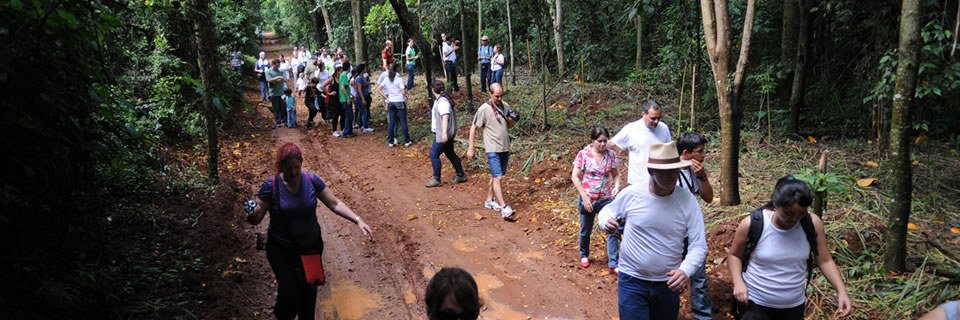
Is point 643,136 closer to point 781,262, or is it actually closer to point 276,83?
point 781,262

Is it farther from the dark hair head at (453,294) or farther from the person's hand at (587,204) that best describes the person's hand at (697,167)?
the dark hair head at (453,294)

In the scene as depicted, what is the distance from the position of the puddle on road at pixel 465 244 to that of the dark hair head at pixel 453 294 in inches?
171

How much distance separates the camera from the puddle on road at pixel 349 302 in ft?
18.1

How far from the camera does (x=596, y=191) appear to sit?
6066 mm

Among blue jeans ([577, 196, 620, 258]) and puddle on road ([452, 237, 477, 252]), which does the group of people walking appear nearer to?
blue jeans ([577, 196, 620, 258])

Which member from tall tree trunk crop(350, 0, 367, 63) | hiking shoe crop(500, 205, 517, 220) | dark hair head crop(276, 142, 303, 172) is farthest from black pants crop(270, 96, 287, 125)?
dark hair head crop(276, 142, 303, 172)

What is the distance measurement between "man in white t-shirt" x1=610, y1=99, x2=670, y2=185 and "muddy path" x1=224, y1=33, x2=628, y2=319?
136 cm

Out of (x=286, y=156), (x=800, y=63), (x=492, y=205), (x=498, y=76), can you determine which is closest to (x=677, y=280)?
(x=286, y=156)

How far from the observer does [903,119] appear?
437 centimetres

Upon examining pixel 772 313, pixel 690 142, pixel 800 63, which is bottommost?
pixel 772 313

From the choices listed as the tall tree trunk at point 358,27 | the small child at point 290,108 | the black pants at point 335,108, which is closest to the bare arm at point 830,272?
the black pants at point 335,108

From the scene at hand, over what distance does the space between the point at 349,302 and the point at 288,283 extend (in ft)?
4.85

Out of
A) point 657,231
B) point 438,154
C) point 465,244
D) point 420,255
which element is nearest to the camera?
point 657,231

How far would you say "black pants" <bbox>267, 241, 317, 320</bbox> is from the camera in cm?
439
